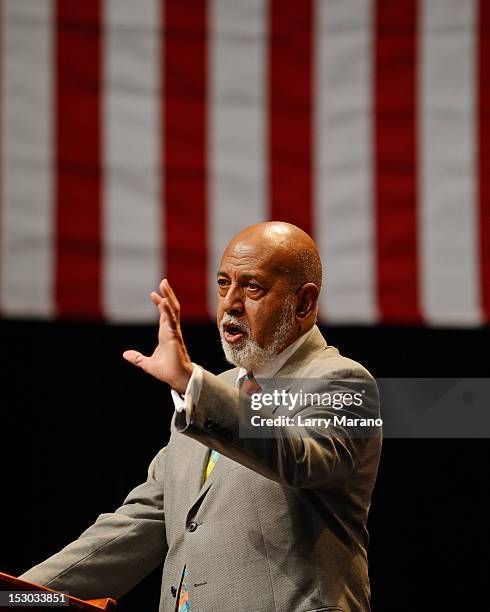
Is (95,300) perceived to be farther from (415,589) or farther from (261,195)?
(415,589)

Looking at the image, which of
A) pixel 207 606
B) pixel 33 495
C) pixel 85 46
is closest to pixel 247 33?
pixel 85 46

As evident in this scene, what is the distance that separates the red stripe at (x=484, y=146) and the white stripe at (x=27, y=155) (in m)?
1.61

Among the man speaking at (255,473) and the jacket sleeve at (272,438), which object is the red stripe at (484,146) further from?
the jacket sleeve at (272,438)

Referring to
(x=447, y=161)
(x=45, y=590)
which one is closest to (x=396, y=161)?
(x=447, y=161)

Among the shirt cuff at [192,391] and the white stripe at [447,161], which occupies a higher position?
the white stripe at [447,161]

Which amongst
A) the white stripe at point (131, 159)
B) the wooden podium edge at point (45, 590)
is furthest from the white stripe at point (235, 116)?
the wooden podium edge at point (45, 590)

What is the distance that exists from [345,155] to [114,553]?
2.06 meters

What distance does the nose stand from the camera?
252cm

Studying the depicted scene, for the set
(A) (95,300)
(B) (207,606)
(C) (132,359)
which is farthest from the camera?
(A) (95,300)

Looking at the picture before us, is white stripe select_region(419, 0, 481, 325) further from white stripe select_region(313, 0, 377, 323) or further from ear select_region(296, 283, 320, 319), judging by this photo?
ear select_region(296, 283, 320, 319)

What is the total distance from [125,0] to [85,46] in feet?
0.76

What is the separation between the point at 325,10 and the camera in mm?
4152

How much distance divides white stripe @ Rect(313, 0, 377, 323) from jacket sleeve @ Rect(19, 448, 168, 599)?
161 cm

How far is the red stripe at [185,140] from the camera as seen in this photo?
13.7ft
